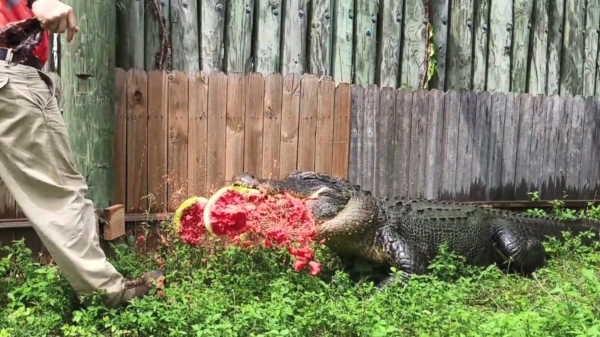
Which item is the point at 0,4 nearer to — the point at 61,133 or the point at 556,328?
the point at 61,133

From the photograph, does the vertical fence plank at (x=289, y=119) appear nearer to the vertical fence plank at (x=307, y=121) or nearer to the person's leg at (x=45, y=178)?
the vertical fence plank at (x=307, y=121)

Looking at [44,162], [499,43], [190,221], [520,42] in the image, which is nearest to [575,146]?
[520,42]

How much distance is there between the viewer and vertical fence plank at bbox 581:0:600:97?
670 cm

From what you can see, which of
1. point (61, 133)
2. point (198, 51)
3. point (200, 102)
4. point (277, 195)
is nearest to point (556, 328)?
point (277, 195)

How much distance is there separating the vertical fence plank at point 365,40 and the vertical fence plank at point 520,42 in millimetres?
1583

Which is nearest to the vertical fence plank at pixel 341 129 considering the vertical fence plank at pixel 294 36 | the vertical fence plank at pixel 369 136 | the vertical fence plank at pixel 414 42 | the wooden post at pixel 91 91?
the vertical fence plank at pixel 369 136

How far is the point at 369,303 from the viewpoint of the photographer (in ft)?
12.1

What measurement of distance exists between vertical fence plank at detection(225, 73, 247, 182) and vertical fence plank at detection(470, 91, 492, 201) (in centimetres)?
233

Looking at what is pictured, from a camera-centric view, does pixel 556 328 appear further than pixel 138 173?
No

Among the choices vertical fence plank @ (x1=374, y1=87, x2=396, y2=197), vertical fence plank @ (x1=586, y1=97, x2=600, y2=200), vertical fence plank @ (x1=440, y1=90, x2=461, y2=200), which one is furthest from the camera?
vertical fence plank @ (x1=586, y1=97, x2=600, y2=200)

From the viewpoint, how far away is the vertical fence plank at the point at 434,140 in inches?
229

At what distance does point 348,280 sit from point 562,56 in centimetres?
392

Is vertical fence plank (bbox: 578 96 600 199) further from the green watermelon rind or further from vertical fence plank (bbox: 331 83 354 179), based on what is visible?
the green watermelon rind

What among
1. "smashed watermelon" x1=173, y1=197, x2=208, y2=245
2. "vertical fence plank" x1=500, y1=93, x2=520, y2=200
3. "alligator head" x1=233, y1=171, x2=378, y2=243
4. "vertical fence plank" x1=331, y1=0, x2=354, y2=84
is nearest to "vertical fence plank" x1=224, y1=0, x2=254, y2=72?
"vertical fence plank" x1=331, y1=0, x2=354, y2=84
